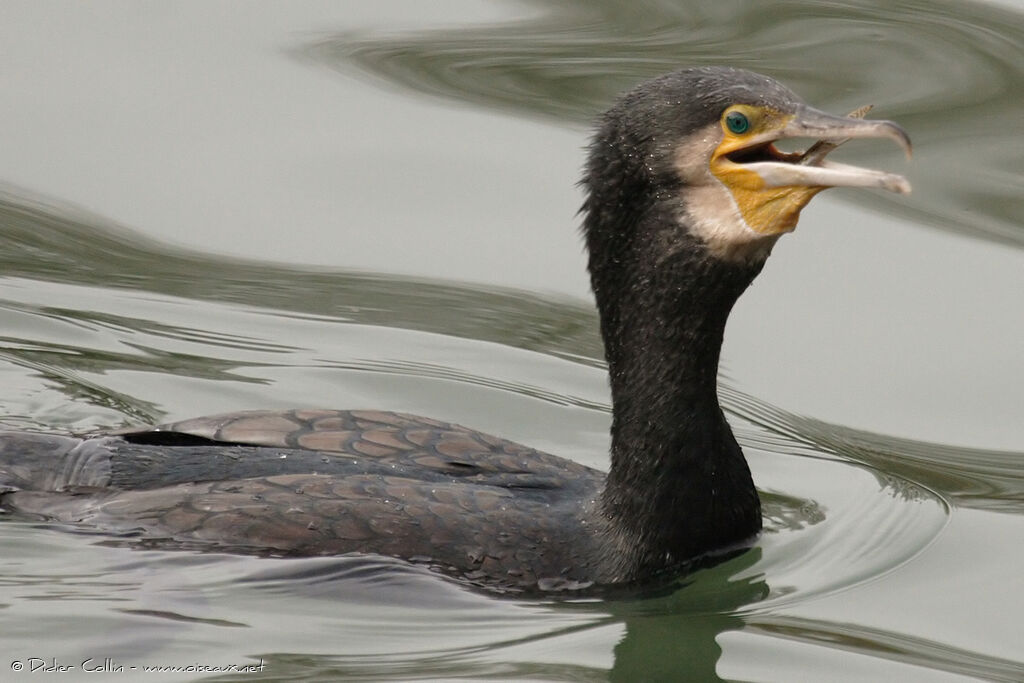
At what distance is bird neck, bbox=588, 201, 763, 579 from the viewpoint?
236 inches

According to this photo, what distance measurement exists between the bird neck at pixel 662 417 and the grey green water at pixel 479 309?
0.60 ft

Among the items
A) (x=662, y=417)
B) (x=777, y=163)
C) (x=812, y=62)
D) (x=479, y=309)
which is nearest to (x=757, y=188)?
(x=777, y=163)

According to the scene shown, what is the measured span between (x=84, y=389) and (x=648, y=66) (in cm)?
349

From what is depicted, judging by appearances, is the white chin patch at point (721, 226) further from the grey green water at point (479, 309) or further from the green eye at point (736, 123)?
the grey green water at point (479, 309)

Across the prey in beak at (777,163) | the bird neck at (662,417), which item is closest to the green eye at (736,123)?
the prey in beak at (777,163)

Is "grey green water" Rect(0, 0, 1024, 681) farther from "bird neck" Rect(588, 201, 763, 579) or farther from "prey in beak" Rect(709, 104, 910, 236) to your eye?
"prey in beak" Rect(709, 104, 910, 236)

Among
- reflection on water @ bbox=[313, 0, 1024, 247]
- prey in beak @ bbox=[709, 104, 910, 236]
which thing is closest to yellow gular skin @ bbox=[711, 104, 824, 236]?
prey in beak @ bbox=[709, 104, 910, 236]

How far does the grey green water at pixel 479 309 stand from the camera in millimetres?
5781

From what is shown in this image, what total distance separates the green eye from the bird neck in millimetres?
391

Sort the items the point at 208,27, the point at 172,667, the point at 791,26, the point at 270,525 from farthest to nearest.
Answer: the point at 208,27, the point at 791,26, the point at 270,525, the point at 172,667

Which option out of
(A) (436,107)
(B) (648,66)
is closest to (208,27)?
(A) (436,107)

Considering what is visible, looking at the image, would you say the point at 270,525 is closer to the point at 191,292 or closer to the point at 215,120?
the point at 191,292

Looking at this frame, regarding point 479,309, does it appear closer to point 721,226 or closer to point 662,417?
point 662,417

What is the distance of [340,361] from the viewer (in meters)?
8.10
